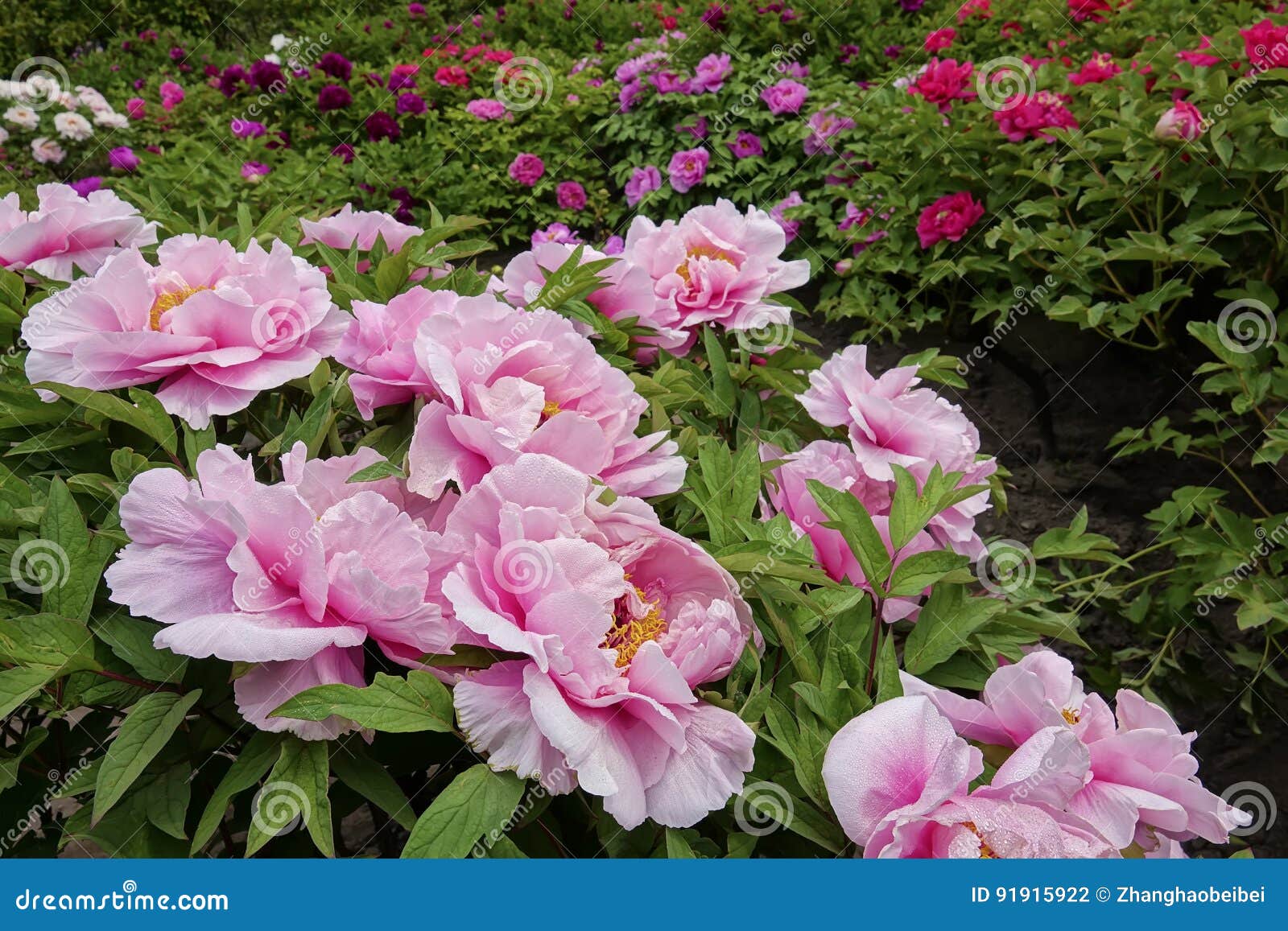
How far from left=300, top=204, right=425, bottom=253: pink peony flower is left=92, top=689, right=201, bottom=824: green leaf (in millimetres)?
738

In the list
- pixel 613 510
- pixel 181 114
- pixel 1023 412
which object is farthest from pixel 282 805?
pixel 181 114

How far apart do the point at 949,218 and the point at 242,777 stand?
3.54m

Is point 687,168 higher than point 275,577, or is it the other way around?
point 275,577

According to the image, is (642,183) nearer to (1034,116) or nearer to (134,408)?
(1034,116)

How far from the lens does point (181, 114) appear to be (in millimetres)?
6316

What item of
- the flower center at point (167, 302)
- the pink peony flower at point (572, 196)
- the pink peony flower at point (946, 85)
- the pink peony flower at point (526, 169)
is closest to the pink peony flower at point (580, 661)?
the flower center at point (167, 302)

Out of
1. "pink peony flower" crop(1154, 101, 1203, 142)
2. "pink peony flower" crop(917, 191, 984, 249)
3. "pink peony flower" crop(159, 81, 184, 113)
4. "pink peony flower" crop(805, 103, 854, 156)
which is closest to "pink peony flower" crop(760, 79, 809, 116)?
"pink peony flower" crop(805, 103, 854, 156)

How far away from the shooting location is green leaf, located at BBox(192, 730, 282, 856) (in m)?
0.72

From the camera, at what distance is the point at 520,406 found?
875 mm

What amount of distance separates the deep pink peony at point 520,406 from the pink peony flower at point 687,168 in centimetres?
451

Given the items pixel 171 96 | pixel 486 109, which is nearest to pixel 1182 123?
pixel 486 109

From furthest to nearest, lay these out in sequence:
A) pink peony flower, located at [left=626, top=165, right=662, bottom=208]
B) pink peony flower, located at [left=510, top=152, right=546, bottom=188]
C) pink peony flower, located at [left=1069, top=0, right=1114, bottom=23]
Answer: pink peony flower, located at [left=510, top=152, right=546, bottom=188], pink peony flower, located at [left=626, top=165, right=662, bottom=208], pink peony flower, located at [left=1069, top=0, right=1114, bottom=23]

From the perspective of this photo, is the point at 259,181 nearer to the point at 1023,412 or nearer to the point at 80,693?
the point at 1023,412

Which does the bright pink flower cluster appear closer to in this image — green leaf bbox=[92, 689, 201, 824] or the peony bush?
the peony bush
